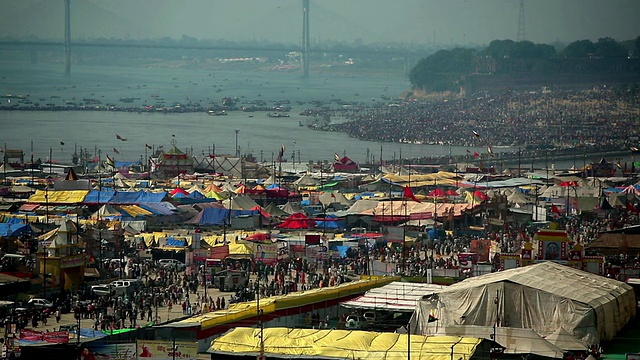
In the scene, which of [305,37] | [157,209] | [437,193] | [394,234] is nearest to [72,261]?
[394,234]

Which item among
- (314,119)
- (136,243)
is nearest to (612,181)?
(136,243)

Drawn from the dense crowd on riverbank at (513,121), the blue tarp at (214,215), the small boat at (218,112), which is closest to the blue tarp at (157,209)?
the blue tarp at (214,215)

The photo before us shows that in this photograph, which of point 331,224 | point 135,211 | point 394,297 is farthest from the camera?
point 135,211

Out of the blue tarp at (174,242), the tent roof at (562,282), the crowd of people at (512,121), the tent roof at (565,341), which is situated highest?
the tent roof at (562,282)

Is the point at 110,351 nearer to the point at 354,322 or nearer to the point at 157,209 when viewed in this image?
the point at 354,322

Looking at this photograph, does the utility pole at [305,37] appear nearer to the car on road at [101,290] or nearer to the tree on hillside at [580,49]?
the tree on hillside at [580,49]

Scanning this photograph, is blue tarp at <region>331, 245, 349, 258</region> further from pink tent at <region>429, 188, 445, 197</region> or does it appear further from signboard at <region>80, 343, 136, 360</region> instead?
signboard at <region>80, 343, 136, 360</region>

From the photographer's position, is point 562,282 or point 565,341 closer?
point 565,341
